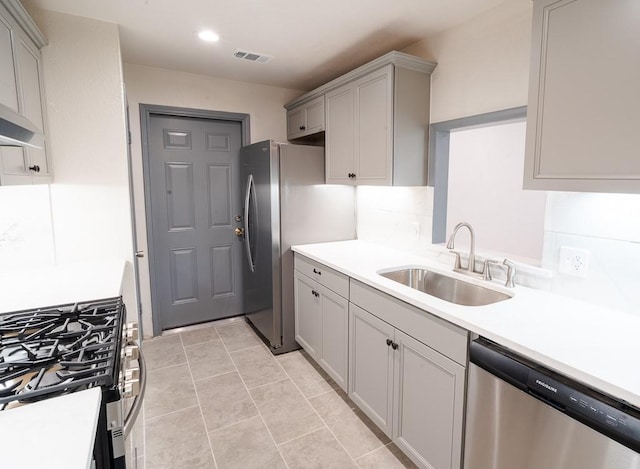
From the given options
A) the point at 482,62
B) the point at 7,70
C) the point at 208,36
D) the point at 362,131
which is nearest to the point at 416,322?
the point at 362,131

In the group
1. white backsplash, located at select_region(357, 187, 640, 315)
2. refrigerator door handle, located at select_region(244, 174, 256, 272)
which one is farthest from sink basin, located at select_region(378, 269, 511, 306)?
refrigerator door handle, located at select_region(244, 174, 256, 272)

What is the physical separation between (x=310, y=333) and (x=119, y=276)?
4.71 feet

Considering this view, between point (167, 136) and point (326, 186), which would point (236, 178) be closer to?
point (167, 136)

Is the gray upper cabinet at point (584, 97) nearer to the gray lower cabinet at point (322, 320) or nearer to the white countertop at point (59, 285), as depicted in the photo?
the gray lower cabinet at point (322, 320)

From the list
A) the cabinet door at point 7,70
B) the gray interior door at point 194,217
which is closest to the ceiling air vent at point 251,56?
the gray interior door at point 194,217

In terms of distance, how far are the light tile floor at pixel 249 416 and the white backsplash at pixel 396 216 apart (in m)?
1.18

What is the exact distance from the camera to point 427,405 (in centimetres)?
166

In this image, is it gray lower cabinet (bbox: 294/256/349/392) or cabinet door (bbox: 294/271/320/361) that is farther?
cabinet door (bbox: 294/271/320/361)

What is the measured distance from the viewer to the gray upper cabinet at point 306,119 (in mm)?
3072

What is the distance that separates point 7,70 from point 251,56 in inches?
64.7

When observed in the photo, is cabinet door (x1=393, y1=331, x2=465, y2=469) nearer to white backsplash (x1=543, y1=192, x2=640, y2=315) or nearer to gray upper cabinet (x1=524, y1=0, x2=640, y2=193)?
white backsplash (x1=543, y1=192, x2=640, y2=315)

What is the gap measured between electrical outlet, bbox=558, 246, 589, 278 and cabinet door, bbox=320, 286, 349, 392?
1185 mm

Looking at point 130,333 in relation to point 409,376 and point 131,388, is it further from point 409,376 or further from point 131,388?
point 409,376

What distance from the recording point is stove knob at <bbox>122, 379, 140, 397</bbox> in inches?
47.2
